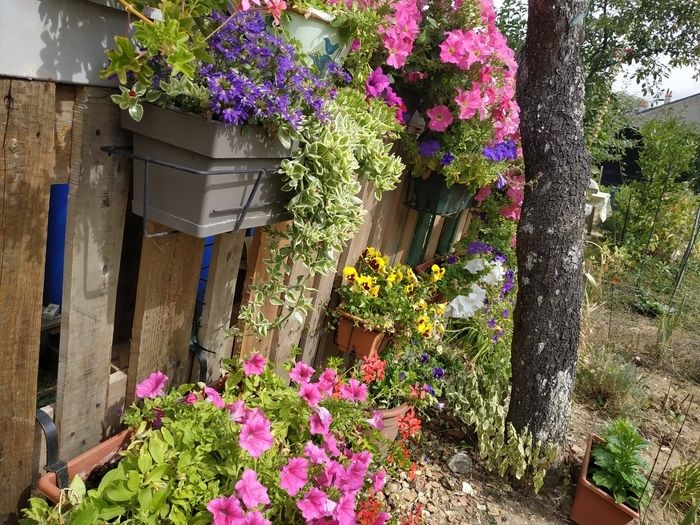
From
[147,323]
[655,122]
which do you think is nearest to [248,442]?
[147,323]

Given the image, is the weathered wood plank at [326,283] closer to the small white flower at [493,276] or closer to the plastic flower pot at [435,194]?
the plastic flower pot at [435,194]

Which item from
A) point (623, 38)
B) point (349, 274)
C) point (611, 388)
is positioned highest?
point (623, 38)

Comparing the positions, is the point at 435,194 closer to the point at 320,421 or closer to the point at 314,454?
the point at 320,421

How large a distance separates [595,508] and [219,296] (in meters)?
2.07

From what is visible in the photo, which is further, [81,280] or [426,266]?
[426,266]

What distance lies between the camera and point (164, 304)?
160 cm

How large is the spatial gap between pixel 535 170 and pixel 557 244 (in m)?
0.37

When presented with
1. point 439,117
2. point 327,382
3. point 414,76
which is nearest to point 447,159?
point 439,117

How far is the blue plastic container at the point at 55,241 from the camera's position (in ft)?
5.55

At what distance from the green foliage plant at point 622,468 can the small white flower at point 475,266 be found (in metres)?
1.24

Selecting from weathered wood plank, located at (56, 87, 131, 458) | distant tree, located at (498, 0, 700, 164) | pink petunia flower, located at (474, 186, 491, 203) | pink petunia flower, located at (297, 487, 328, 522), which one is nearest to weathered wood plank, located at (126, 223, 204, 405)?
weathered wood plank, located at (56, 87, 131, 458)

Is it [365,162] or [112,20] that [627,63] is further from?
[112,20]

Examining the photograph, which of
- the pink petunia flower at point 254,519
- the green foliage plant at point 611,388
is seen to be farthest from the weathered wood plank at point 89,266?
the green foliage plant at point 611,388

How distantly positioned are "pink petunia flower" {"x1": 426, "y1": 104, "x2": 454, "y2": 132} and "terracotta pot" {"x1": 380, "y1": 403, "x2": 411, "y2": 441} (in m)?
1.30
